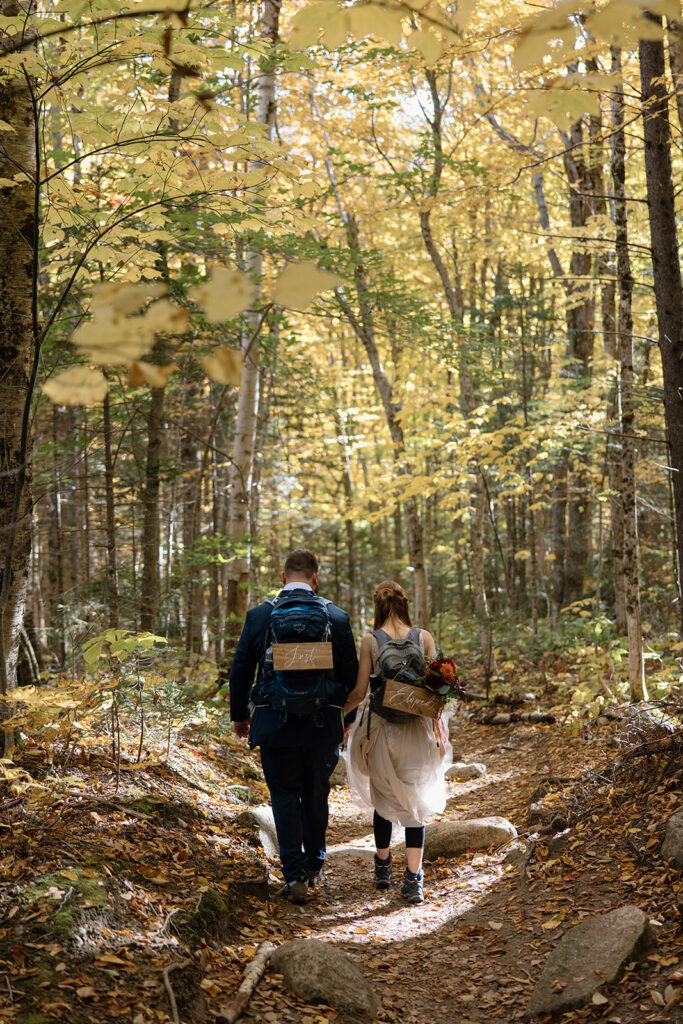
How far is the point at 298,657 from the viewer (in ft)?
14.6

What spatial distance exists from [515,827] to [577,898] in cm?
163

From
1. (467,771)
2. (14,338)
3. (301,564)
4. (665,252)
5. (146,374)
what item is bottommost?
(467,771)

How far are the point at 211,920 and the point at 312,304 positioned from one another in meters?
7.23

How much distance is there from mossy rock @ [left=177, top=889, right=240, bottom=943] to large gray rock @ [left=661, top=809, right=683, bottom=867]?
2.37 metres

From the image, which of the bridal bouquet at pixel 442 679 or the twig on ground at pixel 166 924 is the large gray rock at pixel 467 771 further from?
the twig on ground at pixel 166 924

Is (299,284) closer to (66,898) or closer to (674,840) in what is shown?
(66,898)

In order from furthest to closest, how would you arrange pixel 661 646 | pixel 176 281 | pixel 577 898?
pixel 661 646 < pixel 176 281 < pixel 577 898

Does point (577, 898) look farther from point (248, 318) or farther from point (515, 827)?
point (248, 318)

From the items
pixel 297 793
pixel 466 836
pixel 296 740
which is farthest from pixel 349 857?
pixel 296 740

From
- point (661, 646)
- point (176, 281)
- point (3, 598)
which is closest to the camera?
point (3, 598)

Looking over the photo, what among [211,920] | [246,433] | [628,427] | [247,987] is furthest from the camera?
[246,433]

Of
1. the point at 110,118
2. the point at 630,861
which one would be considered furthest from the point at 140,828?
the point at 110,118

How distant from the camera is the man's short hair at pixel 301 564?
4801mm

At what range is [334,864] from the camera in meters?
5.52
